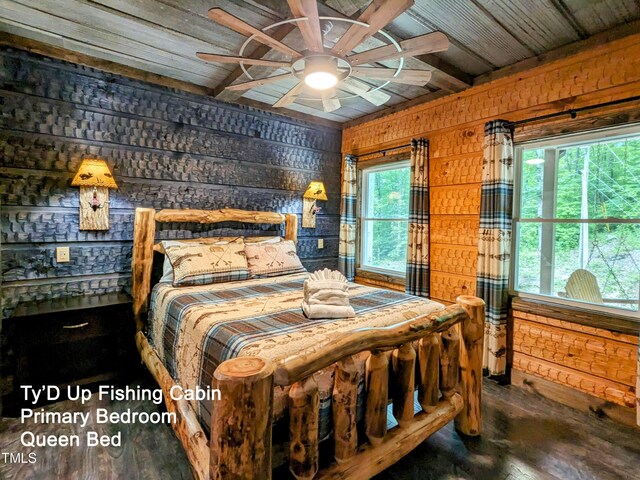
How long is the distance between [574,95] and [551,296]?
1.45 m

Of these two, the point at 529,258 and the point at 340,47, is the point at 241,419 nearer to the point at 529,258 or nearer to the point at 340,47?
the point at 340,47

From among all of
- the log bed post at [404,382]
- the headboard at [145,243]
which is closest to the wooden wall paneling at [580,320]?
the log bed post at [404,382]

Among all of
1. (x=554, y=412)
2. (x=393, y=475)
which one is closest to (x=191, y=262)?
(x=393, y=475)

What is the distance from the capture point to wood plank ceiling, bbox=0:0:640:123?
1863 mm

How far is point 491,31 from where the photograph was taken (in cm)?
211

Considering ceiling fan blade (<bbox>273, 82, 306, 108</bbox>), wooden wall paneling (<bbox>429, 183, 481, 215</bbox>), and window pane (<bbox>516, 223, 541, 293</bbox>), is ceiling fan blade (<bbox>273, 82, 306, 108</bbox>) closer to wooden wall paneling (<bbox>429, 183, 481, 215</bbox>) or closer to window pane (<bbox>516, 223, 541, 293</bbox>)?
wooden wall paneling (<bbox>429, 183, 481, 215</bbox>)

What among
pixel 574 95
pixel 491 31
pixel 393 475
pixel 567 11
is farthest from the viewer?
pixel 574 95

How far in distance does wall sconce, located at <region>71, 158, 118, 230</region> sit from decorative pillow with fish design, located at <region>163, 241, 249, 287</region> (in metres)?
0.52

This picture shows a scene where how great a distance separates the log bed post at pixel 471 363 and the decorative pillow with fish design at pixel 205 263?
1.79 m

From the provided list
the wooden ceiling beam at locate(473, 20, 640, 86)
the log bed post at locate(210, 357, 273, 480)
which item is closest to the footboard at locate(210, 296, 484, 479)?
the log bed post at locate(210, 357, 273, 480)

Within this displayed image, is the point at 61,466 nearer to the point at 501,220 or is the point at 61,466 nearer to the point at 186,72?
the point at 186,72

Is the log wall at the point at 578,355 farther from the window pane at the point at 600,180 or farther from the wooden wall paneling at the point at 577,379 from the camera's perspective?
the window pane at the point at 600,180

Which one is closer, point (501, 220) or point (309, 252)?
point (501, 220)

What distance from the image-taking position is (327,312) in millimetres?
1826
